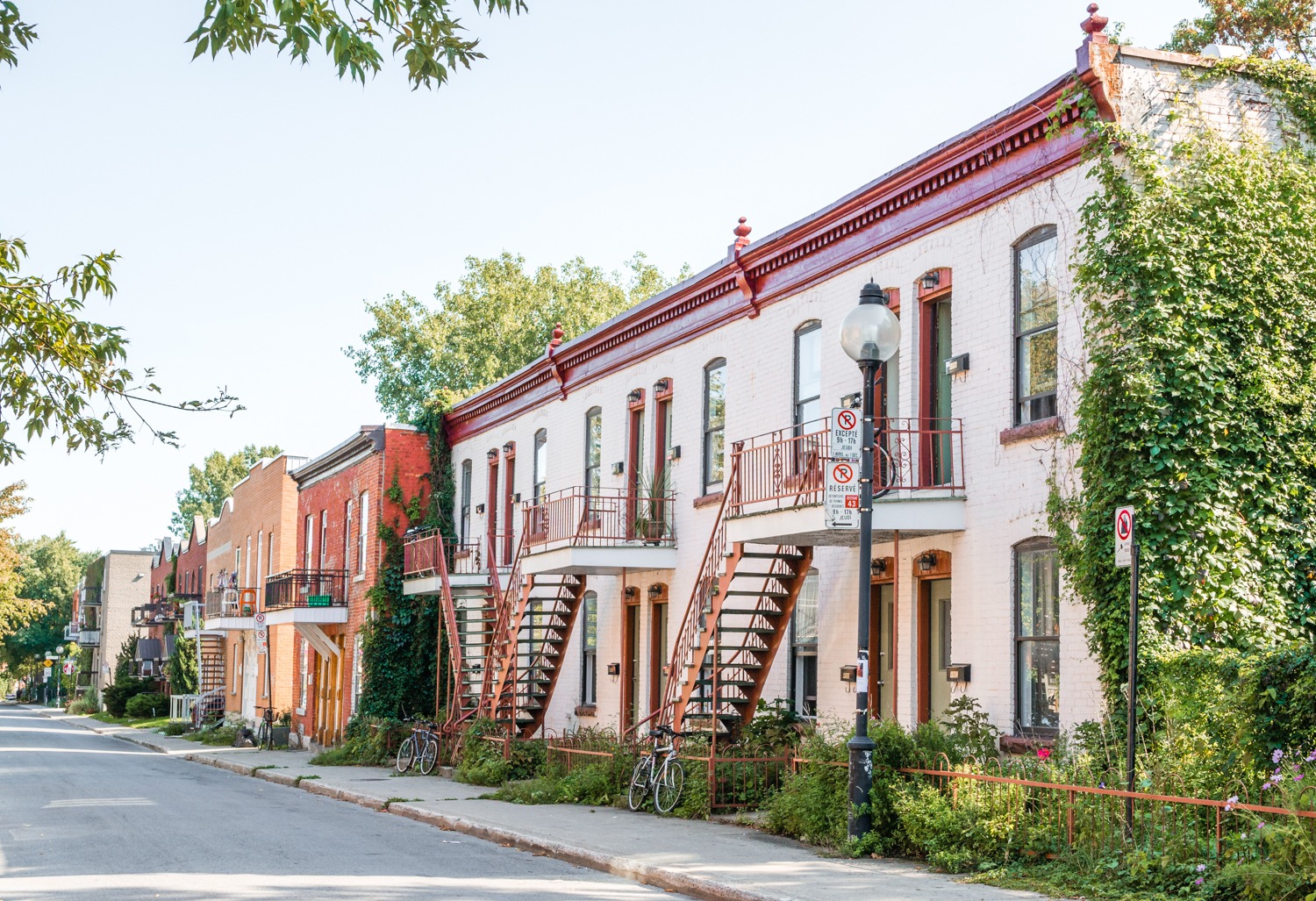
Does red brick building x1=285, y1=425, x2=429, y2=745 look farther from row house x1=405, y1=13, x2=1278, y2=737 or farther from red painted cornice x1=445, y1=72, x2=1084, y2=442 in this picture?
row house x1=405, y1=13, x2=1278, y2=737

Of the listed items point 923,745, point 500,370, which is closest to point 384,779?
point 923,745

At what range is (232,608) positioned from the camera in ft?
152

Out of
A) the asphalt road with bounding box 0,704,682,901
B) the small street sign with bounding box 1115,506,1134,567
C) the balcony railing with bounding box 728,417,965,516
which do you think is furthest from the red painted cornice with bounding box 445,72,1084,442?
the asphalt road with bounding box 0,704,682,901

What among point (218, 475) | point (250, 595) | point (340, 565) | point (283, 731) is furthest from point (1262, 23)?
point (218, 475)

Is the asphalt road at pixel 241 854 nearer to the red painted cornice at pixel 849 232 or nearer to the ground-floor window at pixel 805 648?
the ground-floor window at pixel 805 648

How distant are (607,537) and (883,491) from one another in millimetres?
7763

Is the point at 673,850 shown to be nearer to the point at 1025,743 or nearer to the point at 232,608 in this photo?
the point at 1025,743

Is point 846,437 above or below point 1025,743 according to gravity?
above

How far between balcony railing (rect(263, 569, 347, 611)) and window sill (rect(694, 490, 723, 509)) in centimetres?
1637

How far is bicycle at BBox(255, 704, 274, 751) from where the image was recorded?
3738cm

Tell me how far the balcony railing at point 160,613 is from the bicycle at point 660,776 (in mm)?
54022

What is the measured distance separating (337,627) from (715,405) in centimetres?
1774

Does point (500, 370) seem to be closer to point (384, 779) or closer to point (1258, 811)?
point (384, 779)

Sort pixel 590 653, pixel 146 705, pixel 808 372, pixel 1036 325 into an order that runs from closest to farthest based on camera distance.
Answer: pixel 1036 325
pixel 808 372
pixel 590 653
pixel 146 705
